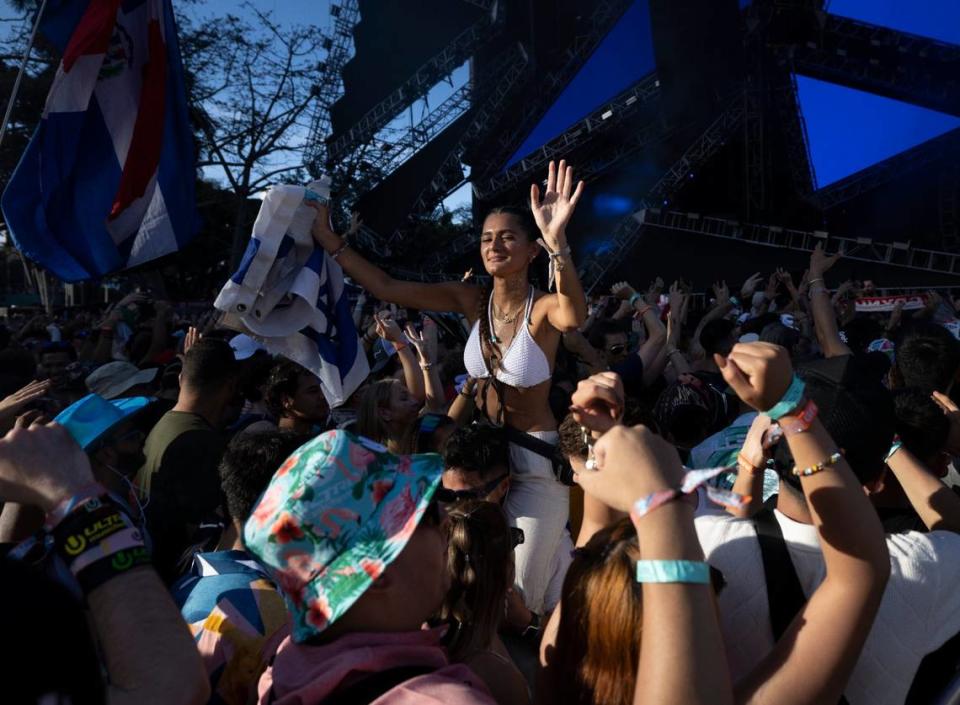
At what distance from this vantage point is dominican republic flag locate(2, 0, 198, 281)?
4391 millimetres

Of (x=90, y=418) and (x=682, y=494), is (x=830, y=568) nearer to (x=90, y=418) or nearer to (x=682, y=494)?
(x=682, y=494)

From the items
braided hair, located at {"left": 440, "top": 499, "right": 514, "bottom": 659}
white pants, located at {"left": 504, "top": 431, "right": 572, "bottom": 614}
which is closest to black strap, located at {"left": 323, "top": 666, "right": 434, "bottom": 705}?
braided hair, located at {"left": 440, "top": 499, "right": 514, "bottom": 659}

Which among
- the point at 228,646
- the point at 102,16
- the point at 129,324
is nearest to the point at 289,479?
the point at 228,646

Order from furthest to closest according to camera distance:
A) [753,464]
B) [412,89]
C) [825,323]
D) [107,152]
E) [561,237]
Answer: [412,89] < [107,152] < [825,323] < [561,237] < [753,464]

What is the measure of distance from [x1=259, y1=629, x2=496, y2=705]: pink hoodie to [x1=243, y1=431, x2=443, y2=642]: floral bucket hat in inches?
1.9

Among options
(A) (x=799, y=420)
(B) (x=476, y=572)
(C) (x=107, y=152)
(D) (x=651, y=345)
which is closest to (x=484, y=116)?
(C) (x=107, y=152)

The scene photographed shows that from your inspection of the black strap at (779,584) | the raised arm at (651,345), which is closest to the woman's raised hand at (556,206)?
the black strap at (779,584)

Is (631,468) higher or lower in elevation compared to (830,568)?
higher

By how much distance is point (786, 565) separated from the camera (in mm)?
1609

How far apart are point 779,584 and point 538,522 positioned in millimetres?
1542

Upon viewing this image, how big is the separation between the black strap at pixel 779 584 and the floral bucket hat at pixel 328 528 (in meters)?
0.76

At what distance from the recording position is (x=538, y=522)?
307 cm

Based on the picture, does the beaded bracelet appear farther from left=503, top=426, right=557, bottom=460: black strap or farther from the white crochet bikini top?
the white crochet bikini top

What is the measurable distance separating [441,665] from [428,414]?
90.3 inches
